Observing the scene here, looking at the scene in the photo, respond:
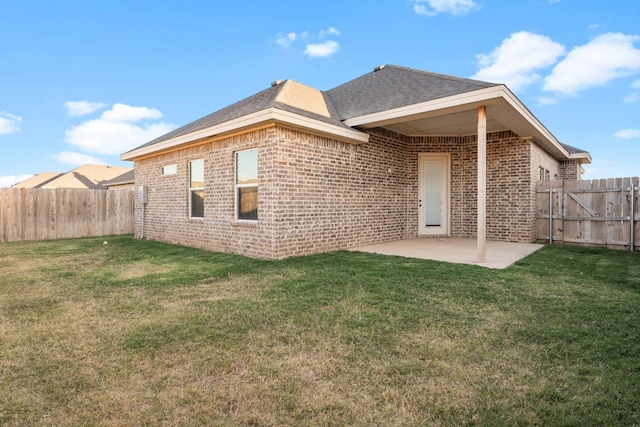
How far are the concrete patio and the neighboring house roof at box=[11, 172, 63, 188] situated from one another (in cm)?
3208

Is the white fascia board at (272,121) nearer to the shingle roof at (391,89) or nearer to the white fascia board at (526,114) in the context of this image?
the shingle roof at (391,89)

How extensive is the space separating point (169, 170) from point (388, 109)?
6884 mm

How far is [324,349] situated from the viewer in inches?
108

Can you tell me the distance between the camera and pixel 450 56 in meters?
11.6

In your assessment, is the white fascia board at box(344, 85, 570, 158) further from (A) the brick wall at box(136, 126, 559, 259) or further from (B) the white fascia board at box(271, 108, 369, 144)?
(A) the brick wall at box(136, 126, 559, 259)

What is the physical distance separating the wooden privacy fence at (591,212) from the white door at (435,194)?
8.50ft

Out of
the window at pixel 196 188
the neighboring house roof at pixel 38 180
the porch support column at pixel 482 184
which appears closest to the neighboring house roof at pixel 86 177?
the neighboring house roof at pixel 38 180

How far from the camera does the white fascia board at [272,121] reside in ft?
21.6

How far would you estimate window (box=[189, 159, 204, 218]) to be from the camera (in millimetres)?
9172

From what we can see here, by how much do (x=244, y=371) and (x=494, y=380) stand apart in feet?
5.57

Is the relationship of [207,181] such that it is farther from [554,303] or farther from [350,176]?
[554,303]

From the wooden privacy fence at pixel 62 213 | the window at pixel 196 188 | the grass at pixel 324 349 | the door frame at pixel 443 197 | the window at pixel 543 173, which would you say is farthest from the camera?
the wooden privacy fence at pixel 62 213

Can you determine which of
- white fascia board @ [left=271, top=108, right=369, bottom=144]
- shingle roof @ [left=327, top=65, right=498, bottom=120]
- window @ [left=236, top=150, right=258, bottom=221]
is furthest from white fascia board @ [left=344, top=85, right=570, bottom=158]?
window @ [left=236, top=150, right=258, bottom=221]

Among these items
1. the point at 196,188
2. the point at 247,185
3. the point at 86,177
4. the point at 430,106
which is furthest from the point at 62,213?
the point at 86,177
